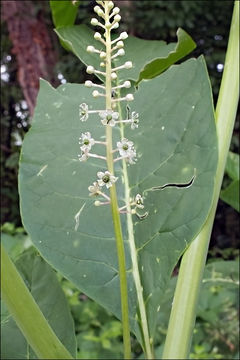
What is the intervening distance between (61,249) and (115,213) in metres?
0.08

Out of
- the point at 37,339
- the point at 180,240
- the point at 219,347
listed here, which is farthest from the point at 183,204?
the point at 219,347

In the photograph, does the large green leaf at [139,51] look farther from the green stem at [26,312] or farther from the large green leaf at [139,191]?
the green stem at [26,312]

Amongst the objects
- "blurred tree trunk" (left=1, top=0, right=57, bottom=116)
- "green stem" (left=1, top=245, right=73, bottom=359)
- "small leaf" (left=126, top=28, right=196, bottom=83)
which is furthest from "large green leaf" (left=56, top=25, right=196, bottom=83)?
"blurred tree trunk" (left=1, top=0, right=57, bottom=116)

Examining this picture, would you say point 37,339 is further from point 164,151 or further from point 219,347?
point 219,347

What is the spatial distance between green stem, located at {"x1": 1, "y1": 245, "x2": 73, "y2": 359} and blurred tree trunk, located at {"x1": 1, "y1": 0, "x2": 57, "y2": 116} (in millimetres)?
2756

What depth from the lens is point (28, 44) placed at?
3000mm

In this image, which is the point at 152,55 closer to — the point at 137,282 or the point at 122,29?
the point at 137,282

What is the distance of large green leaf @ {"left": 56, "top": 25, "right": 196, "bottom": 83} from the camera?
421mm

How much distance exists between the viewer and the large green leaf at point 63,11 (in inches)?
20.0

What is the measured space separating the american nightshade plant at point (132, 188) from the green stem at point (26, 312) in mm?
56

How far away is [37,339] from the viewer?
0.66 feet

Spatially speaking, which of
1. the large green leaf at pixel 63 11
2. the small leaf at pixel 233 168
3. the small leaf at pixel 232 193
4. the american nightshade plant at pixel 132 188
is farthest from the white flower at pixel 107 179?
the small leaf at pixel 233 168

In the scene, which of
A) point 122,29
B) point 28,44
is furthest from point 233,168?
point 28,44

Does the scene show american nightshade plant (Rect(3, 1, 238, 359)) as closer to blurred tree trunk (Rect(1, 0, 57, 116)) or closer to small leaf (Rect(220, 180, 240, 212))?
small leaf (Rect(220, 180, 240, 212))
